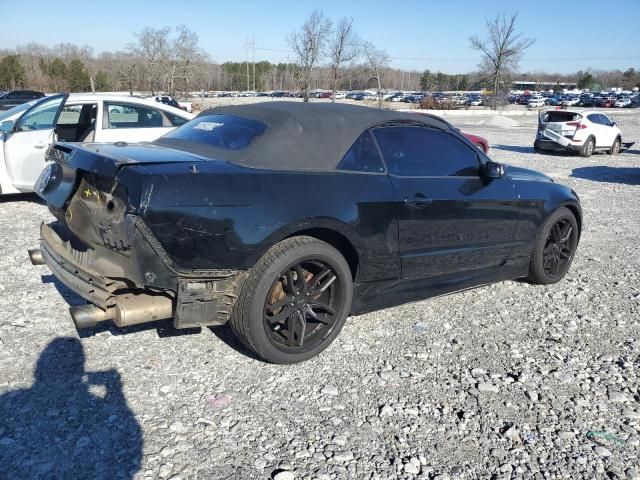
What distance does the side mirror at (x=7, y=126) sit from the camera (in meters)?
7.57

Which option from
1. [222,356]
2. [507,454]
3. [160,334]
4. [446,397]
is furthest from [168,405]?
[507,454]

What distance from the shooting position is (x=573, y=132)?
57.0 feet

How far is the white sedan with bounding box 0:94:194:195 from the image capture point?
7.55 meters

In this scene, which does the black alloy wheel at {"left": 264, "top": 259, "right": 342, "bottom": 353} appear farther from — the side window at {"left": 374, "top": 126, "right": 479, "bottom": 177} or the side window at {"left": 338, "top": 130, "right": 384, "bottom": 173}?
the side window at {"left": 374, "top": 126, "right": 479, "bottom": 177}

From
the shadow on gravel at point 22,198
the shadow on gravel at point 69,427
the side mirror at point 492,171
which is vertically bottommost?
the shadow on gravel at point 69,427

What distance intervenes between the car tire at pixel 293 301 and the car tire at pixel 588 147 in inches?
647

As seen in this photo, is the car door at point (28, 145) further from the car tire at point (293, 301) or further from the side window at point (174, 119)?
the car tire at point (293, 301)

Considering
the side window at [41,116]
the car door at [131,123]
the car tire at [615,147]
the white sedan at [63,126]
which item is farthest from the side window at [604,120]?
the side window at [41,116]

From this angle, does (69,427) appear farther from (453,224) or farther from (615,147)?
(615,147)

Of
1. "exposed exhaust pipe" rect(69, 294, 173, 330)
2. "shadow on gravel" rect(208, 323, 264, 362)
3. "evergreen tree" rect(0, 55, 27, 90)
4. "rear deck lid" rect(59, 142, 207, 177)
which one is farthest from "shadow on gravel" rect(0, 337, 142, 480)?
"evergreen tree" rect(0, 55, 27, 90)

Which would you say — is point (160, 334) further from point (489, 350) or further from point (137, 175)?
point (489, 350)

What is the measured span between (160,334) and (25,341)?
87cm

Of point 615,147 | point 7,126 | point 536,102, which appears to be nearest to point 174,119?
point 7,126

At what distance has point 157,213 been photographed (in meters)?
2.87
